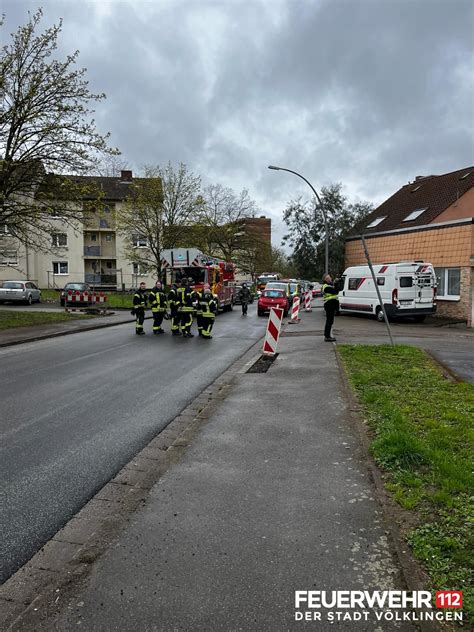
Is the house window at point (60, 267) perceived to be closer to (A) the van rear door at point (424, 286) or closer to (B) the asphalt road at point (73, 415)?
(A) the van rear door at point (424, 286)

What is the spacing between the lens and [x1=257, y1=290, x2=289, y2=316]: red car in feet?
80.8

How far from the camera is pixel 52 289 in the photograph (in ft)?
151

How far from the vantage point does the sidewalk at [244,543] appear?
2529mm

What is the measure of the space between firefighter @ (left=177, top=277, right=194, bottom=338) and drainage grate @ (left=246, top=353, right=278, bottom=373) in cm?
501

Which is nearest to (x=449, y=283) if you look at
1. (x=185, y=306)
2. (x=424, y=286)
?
(x=424, y=286)

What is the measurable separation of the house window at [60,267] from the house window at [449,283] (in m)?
36.6

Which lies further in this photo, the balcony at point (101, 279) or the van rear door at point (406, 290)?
the balcony at point (101, 279)

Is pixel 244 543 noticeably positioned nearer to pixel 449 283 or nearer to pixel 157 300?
pixel 157 300

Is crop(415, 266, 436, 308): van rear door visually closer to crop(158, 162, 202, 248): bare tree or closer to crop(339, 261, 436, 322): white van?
crop(339, 261, 436, 322): white van

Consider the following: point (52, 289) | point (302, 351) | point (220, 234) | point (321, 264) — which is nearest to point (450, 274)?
point (321, 264)

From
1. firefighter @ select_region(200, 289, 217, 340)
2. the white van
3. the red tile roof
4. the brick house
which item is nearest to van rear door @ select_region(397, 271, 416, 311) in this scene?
the white van

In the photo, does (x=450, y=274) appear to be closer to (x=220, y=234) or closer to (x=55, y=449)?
(x=55, y=449)

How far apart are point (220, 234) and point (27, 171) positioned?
3427 cm

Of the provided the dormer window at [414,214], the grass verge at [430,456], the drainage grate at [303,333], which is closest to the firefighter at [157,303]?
the drainage grate at [303,333]
